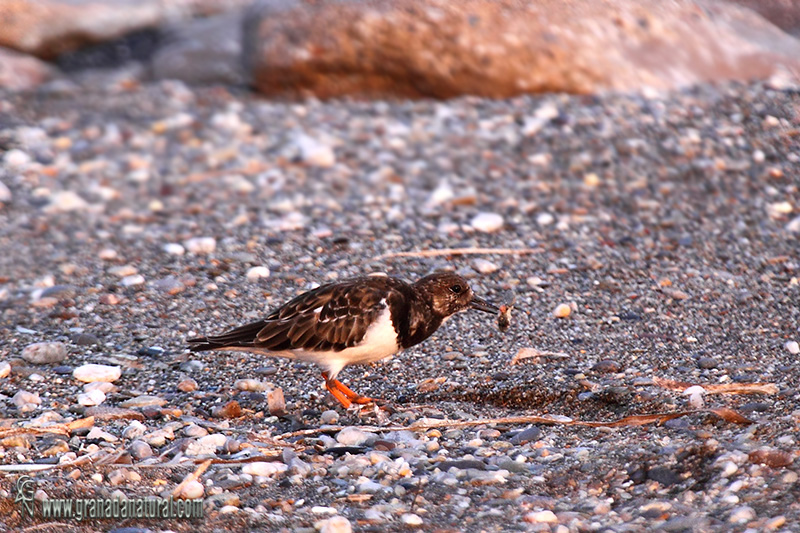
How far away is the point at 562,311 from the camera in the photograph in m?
5.84

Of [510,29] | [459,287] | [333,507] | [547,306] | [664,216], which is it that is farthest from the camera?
[510,29]

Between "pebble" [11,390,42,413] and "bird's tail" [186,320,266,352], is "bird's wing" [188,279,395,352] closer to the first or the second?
"bird's tail" [186,320,266,352]

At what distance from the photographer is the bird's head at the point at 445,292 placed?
5.07 metres

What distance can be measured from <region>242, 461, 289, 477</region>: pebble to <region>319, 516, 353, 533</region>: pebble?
20.5 inches

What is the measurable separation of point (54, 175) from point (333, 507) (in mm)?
5635

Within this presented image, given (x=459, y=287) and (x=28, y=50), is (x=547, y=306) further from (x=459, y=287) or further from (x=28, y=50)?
(x=28, y=50)

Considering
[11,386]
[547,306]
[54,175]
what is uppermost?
[547,306]

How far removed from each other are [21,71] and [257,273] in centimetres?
545

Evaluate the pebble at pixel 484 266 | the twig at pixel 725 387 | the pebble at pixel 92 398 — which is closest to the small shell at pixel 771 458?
the twig at pixel 725 387

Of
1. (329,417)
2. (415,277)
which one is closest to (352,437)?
(329,417)

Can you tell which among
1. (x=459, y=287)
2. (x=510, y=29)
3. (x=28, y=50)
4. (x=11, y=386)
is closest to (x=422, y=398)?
(x=459, y=287)

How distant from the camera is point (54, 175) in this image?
841 centimetres

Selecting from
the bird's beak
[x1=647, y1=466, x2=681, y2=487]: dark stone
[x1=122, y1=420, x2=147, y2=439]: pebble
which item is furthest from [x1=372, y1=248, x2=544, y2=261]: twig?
[x1=647, y1=466, x2=681, y2=487]: dark stone

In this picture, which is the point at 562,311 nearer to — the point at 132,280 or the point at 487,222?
the point at 487,222
